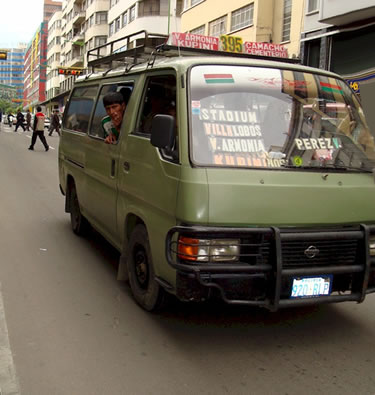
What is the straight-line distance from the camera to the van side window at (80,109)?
6499 mm

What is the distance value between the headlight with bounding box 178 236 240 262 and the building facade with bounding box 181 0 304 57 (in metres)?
18.6

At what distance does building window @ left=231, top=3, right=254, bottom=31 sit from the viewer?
25375 millimetres

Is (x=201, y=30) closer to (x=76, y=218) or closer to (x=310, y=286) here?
(x=76, y=218)

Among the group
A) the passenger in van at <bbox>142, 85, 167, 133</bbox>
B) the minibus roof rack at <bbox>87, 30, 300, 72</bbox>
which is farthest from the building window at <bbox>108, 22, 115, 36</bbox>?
the passenger in van at <bbox>142, 85, 167, 133</bbox>

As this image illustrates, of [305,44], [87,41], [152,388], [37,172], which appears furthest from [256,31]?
[87,41]

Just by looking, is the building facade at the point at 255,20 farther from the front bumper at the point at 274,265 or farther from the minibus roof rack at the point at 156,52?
the front bumper at the point at 274,265

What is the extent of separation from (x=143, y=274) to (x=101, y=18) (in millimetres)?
60780

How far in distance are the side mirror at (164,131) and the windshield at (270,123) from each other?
6.5 inches

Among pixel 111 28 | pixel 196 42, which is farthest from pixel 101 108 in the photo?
pixel 111 28

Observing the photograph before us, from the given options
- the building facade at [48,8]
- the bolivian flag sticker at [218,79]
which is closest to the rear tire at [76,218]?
the bolivian flag sticker at [218,79]

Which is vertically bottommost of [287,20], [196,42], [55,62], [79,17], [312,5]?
[196,42]

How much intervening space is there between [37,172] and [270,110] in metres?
11.3

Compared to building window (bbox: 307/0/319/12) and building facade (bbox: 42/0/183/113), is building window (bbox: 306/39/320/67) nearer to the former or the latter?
building window (bbox: 307/0/319/12)

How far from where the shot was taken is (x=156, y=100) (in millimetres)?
4578
